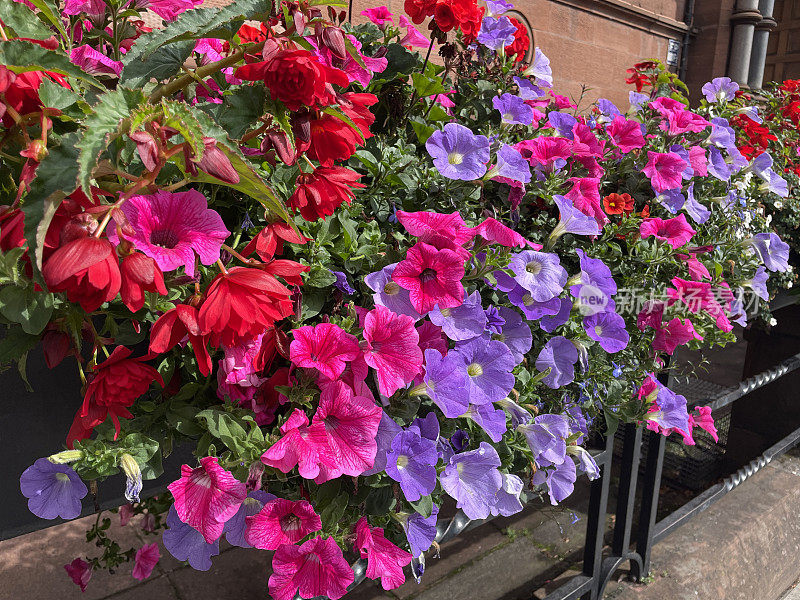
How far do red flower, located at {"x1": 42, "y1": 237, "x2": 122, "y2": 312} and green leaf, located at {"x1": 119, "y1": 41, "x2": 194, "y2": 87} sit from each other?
260 mm

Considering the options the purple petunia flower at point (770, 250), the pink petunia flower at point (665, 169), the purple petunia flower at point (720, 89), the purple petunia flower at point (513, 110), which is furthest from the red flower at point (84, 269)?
the purple petunia flower at point (720, 89)

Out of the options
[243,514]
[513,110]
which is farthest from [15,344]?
[513,110]

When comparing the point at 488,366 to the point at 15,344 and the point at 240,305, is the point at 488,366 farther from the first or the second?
the point at 15,344

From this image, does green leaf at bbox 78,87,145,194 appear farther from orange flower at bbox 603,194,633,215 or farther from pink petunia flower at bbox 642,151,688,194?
pink petunia flower at bbox 642,151,688,194

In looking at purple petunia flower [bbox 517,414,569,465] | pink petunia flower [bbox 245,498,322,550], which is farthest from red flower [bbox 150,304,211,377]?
purple petunia flower [bbox 517,414,569,465]

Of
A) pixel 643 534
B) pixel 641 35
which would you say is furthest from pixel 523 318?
pixel 641 35

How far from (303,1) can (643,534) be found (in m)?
2.03

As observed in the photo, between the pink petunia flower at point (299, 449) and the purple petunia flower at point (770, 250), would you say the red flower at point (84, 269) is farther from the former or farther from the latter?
the purple petunia flower at point (770, 250)

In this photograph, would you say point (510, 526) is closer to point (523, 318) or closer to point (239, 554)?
point (239, 554)

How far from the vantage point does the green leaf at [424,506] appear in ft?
2.88

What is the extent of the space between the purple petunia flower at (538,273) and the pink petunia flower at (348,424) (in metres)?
0.38

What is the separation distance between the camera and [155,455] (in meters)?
0.79

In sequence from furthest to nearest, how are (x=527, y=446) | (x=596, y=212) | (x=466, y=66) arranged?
(x=466, y=66), (x=596, y=212), (x=527, y=446)

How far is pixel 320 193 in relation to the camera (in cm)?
76
